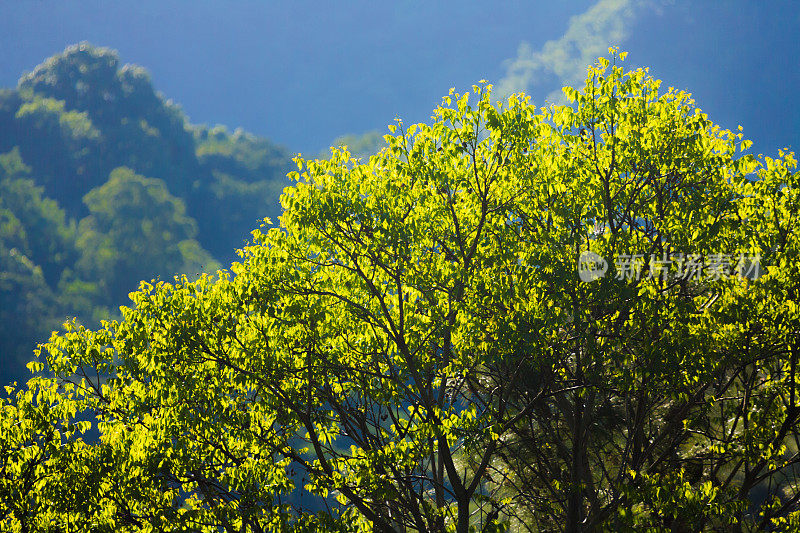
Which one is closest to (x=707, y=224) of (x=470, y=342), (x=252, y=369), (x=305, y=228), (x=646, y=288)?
(x=646, y=288)

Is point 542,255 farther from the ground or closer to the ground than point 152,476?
farther from the ground

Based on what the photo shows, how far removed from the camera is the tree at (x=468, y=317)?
34.0 feet

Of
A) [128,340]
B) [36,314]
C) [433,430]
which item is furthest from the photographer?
[36,314]

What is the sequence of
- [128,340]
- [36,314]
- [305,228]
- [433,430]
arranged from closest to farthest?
[433,430] → [305,228] → [128,340] → [36,314]

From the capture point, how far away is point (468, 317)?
11.0m

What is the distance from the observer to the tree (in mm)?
10359

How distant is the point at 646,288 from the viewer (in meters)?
10.3

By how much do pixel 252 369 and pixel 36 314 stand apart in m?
197

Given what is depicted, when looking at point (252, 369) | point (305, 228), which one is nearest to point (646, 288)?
point (305, 228)

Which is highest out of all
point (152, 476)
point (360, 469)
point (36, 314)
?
point (36, 314)

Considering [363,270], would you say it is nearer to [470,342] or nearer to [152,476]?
[470,342]

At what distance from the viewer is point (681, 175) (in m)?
12.2

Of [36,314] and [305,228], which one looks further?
[36,314]

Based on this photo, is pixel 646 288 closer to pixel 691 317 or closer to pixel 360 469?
pixel 691 317
